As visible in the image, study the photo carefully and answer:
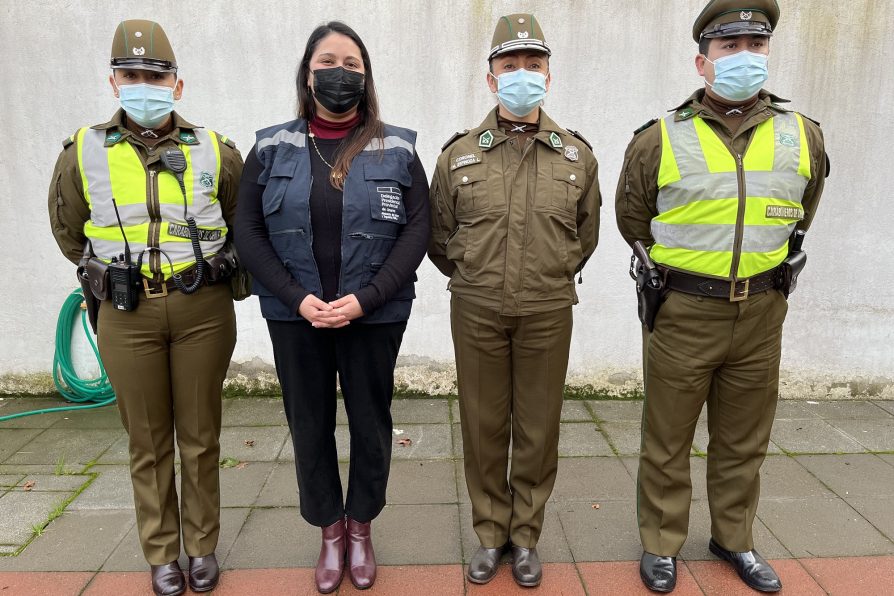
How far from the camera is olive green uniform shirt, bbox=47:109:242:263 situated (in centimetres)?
227

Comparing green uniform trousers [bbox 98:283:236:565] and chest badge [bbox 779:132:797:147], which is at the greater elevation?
chest badge [bbox 779:132:797:147]

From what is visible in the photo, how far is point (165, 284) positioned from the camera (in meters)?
2.27

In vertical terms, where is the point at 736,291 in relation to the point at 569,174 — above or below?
below

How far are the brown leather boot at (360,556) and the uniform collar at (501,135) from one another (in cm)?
164

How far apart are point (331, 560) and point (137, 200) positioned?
5.25 feet

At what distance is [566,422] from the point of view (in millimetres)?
4168

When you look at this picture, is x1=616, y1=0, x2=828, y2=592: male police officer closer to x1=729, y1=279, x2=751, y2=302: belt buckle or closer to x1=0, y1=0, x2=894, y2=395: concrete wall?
x1=729, y1=279, x2=751, y2=302: belt buckle

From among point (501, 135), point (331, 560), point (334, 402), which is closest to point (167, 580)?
point (331, 560)

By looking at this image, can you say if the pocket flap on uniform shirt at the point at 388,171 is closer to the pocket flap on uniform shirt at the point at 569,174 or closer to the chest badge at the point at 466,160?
the chest badge at the point at 466,160

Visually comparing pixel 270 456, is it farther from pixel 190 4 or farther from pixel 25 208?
Answer: pixel 190 4

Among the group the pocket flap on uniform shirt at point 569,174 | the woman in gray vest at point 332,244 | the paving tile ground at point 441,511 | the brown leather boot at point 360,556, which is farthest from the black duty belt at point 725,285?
the brown leather boot at point 360,556

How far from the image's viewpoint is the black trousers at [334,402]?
7.65ft

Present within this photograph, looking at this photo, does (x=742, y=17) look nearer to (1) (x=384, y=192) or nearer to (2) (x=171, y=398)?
(1) (x=384, y=192)

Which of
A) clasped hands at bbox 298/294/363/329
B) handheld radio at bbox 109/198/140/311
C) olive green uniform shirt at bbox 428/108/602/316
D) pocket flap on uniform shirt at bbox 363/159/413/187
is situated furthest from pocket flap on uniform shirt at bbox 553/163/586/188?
handheld radio at bbox 109/198/140/311
